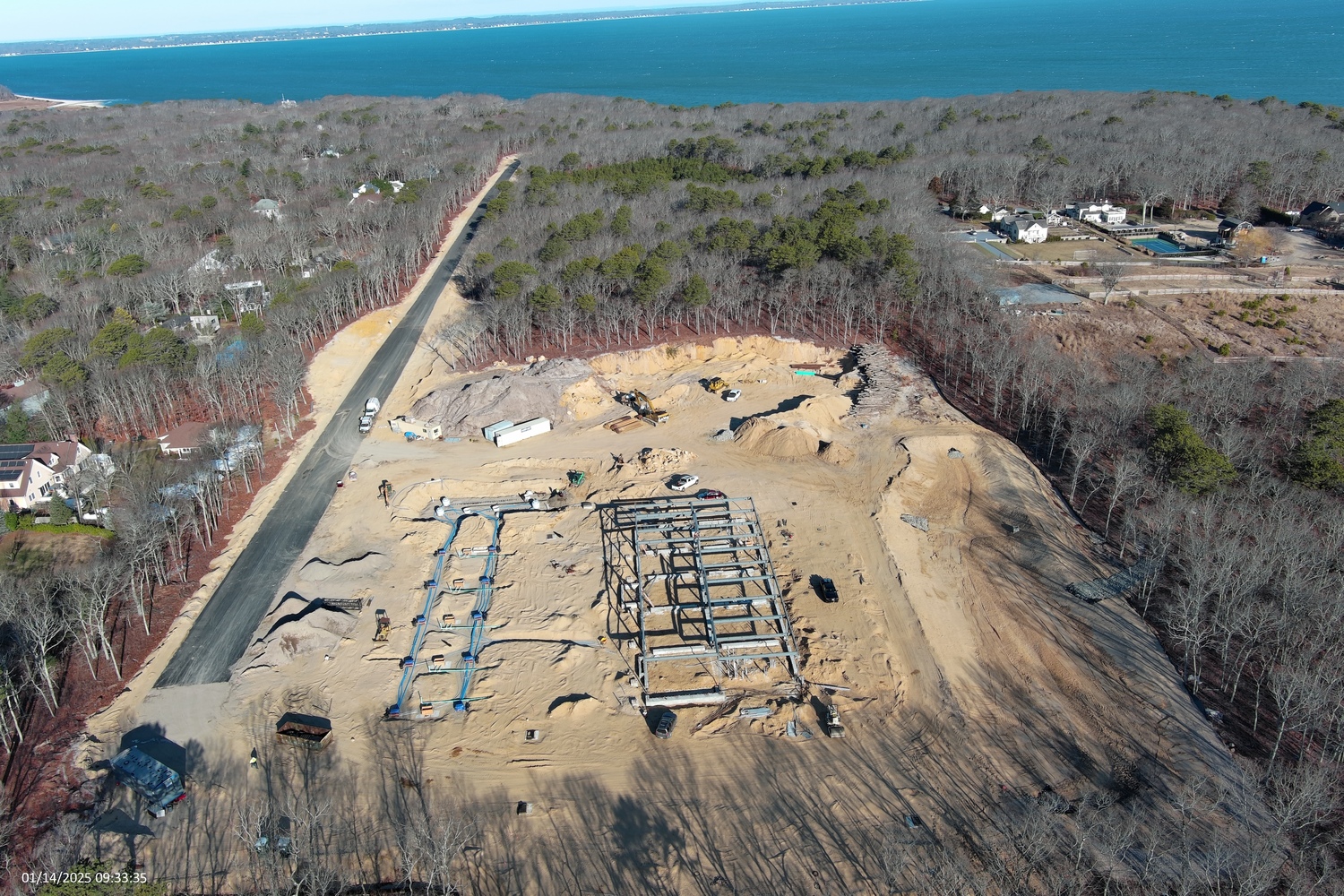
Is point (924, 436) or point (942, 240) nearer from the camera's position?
point (924, 436)

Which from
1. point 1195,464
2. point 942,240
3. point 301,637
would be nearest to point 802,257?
point 942,240

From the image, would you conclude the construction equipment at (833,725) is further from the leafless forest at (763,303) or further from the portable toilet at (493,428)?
the portable toilet at (493,428)

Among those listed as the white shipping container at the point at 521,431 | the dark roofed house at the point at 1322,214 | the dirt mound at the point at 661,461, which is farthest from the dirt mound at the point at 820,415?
the dark roofed house at the point at 1322,214

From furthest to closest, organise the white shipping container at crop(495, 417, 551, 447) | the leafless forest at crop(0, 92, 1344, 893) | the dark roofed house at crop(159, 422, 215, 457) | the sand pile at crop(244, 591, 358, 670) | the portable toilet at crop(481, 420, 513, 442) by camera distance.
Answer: the portable toilet at crop(481, 420, 513, 442) < the white shipping container at crop(495, 417, 551, 447) < the dark roofed house at crop(159, 422, 215, 457) < the sand pile at crop(244, 591, 358, 670) < the leafless forest at crop(0, 92, 1344, 893)

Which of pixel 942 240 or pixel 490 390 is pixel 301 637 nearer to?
pixel 490 390

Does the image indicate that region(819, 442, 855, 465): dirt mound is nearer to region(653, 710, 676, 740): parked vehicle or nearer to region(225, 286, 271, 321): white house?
region(653, 710, 676, 740): parked vehicle

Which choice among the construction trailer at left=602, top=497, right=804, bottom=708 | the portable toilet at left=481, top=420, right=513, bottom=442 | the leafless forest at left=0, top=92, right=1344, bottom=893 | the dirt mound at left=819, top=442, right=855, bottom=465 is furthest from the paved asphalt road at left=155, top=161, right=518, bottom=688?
the dirt mound at left=819, top=442, right=855, bottom=465

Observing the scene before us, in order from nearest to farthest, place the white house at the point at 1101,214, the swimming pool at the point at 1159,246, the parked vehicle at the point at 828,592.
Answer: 1. the parked vehicle at the point at 828,592
2. the swimming pool at the point at 1159,246
3. the white house at the point at 1101,214
